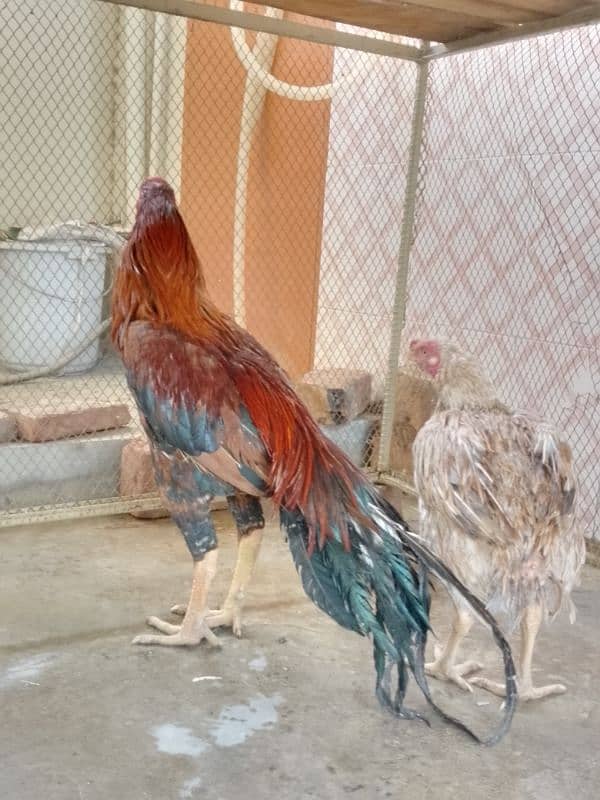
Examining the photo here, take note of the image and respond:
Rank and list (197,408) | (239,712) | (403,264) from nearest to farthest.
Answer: (239,712)
(197,408)
(403,264)

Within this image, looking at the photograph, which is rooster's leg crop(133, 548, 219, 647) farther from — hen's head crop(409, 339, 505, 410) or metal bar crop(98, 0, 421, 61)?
metal bar crop(98, 0, 421, 61)

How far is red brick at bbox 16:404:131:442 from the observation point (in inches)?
159

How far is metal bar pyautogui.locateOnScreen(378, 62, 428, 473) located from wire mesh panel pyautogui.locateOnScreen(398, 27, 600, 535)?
0.16m

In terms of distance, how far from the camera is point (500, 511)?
2.56m

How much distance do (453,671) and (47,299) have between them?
119 inches

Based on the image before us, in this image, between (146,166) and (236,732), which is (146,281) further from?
(146,166)

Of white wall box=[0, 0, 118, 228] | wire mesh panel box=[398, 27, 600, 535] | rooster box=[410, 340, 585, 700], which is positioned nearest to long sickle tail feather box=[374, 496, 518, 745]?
rooster box=[410, 340, 585, 700]

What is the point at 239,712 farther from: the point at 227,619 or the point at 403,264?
the point at 403,264

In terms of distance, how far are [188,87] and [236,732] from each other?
Answer: 3654 millimetres

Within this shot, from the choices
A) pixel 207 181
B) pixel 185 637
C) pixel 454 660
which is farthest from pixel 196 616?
pixel 207 181

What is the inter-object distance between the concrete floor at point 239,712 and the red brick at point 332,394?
1.23m

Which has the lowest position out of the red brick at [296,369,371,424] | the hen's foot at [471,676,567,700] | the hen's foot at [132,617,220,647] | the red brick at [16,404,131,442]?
the hen's foot at [471,676,567,700]

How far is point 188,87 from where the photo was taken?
489 centimetres

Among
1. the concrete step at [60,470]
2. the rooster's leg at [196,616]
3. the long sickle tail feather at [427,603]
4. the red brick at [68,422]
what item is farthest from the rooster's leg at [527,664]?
the red brick at [68,422]
